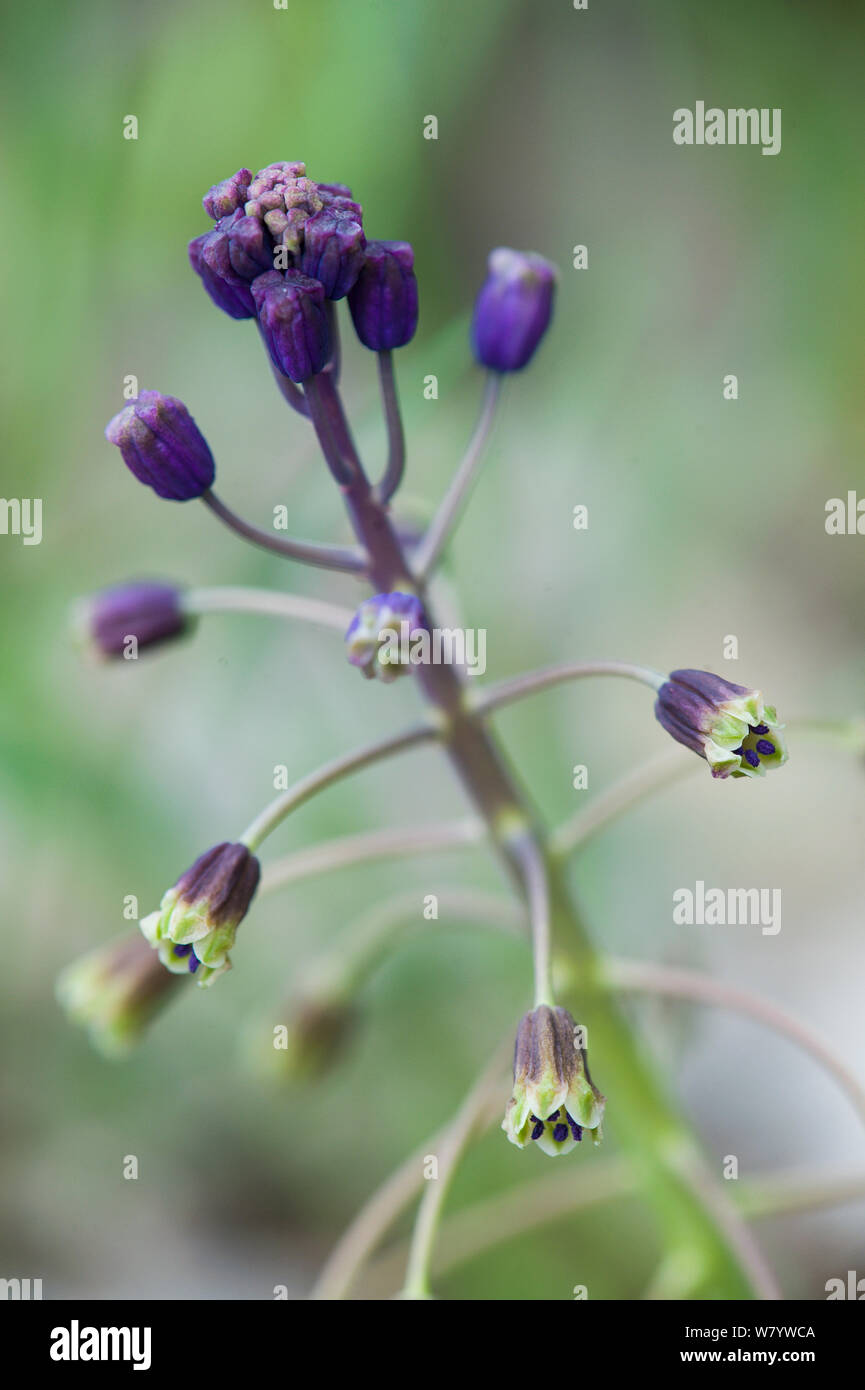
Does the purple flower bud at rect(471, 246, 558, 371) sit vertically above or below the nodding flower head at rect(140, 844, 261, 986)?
above

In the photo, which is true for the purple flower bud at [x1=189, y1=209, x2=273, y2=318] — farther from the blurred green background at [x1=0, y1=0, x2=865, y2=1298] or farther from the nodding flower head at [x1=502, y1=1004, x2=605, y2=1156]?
the blurred green background at [x1=0, y1=0, x2=865, y2=1298]

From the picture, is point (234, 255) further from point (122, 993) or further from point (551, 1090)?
point (122, 993)

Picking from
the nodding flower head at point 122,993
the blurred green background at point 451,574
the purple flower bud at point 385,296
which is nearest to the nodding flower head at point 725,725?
the purple flower bud at point 385,296

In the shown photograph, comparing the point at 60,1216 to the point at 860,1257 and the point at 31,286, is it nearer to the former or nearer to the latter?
the point at 860,1257

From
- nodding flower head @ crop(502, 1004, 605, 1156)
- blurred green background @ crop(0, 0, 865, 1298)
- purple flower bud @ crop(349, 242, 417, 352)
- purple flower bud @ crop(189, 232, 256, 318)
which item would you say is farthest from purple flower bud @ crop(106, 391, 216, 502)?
blurred green background @ crop(0, 0, 865, 1298)

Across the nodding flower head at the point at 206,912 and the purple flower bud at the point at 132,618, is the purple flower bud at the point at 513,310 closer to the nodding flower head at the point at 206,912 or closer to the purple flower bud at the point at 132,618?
the purple flower bud at the point at 132,618

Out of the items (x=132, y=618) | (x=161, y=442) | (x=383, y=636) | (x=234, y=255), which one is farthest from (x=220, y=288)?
(x=132, y=618)

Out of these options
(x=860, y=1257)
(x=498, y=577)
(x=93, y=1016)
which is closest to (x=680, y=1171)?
(x=93, y=1016)
